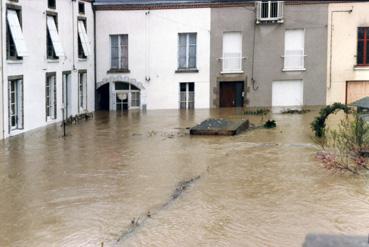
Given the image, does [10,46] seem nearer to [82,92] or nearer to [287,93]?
[82,92]

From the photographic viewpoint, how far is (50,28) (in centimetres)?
2359

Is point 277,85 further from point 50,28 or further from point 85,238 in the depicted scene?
point 85,238

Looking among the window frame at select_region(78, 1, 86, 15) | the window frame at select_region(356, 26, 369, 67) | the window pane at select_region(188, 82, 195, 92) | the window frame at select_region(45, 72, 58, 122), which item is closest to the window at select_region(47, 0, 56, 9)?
the window frame at select_region(45, 72, 58, 122)

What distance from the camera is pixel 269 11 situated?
29.1 metres

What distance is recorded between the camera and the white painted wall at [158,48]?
29953 millimetres

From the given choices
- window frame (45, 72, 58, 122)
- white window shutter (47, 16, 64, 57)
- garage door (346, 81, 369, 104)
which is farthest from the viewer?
garage door (346, 81, 369, 104)

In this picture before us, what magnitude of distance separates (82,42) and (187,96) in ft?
19.5

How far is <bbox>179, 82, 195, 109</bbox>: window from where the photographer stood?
1203 inches

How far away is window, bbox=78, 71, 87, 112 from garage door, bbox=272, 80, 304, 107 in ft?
28.9

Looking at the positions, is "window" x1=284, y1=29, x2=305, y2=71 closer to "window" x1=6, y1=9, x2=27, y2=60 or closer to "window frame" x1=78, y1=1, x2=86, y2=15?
"window frame" x1=78, y1=1, x2=86, y2=15

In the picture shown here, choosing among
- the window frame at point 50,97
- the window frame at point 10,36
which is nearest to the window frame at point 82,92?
the window frame at point 50,97

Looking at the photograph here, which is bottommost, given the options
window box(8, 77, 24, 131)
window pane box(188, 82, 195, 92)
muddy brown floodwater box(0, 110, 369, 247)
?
muddy brown floodwater box(0, 110, 369, 247)

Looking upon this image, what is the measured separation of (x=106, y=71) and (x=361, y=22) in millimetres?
12052

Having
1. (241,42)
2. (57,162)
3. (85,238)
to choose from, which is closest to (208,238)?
(85,238)
